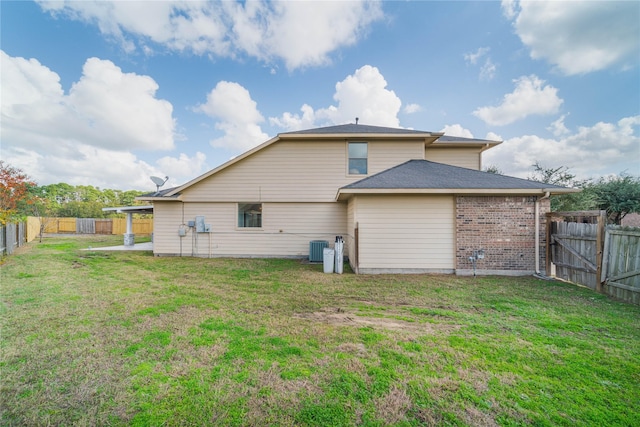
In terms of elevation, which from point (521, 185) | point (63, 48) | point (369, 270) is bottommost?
point (369, 270)

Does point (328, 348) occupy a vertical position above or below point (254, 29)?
below

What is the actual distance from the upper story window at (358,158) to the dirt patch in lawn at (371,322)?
23.3 feet

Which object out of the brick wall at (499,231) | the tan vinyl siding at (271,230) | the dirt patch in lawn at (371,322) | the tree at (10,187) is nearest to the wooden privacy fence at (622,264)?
the brick wall at (499,231)

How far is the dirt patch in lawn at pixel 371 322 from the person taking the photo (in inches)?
145

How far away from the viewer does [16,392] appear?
7.33ft

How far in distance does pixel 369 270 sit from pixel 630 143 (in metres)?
15.1

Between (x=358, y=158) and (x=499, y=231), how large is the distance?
5677 millimetres

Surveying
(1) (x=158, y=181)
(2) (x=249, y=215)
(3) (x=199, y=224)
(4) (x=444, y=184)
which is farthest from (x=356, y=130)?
(1) (x=158, y=181)

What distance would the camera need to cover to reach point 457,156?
11.4 m

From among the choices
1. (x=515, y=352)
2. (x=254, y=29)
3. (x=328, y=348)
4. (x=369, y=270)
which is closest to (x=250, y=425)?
(x=328, y=348)

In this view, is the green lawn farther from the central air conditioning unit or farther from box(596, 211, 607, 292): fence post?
the central air conditioning unit

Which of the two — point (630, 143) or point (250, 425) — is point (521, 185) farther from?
point (630, 143)

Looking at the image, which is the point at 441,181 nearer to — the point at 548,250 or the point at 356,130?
the point at 548,250

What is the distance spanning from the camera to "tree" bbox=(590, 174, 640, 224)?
13.1 metres
